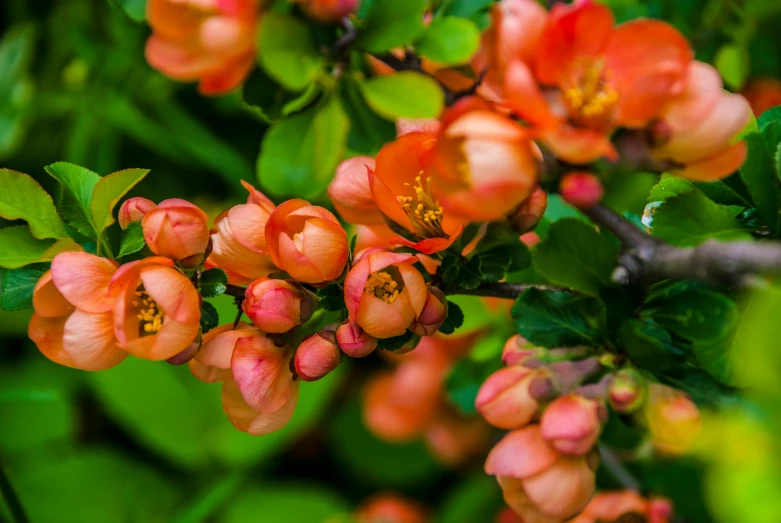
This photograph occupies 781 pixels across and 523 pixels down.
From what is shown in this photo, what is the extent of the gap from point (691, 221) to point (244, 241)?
0.35 meters

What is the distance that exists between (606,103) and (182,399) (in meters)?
1.19

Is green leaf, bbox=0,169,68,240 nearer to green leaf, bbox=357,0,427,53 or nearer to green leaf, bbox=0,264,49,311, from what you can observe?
green leaf, bbox=0,264,49,311

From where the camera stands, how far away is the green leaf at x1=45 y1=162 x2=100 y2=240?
0.60m

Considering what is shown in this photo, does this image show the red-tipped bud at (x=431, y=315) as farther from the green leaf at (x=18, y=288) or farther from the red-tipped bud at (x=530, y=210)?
the green leaf at (x=18, y=288)

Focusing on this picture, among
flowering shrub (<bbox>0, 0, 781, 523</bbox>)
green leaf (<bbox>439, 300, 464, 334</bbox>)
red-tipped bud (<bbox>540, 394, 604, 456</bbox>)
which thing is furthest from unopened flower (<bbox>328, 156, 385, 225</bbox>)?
red-tipped bud (<bbox>540, 394, 604, 456</bbox>)

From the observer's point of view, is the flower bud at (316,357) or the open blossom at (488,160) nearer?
the open blossom at (488,160)

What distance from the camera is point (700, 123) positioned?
473 mm

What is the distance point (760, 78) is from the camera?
45.8 inches

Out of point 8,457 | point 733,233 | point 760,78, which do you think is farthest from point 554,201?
point 8,457

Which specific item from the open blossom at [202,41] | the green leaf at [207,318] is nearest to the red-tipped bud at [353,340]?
the green leaf at [207,318]

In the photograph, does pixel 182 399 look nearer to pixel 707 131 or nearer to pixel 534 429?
pixel 534 429

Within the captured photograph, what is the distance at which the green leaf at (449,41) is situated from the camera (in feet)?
1.84

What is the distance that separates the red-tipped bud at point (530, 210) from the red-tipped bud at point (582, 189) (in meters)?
0.06

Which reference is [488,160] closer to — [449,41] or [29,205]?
[449,41]
